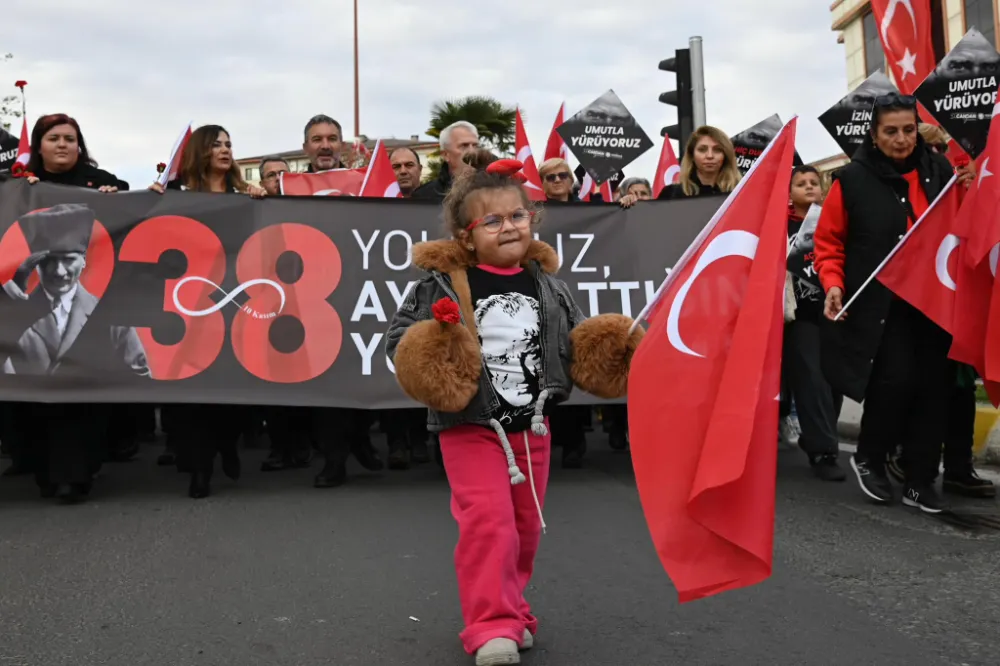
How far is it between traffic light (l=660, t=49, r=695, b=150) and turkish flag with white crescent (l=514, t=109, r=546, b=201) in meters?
1.53

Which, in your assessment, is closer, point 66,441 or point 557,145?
point 66,441

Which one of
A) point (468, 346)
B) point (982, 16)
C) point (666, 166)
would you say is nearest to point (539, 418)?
point (468, 346)

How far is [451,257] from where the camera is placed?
11.4 feet

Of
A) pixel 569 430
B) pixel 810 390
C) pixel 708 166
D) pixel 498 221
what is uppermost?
pixel 708 166

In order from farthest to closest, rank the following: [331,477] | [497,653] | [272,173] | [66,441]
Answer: [272,173], [331,477], [66,441], [497,653]

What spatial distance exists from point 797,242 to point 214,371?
3700 mm

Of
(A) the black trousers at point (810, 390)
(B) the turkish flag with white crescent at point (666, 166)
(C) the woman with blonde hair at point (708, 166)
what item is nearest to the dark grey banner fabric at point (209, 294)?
(C) the woman with blonde hair at point (708, 166)

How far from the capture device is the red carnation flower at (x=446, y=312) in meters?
3.17

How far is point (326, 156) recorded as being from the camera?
8.23 m

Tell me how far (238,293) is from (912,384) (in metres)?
3.75

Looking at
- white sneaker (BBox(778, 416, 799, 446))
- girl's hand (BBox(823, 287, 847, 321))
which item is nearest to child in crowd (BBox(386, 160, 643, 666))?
girl's hand (BBox(823, 287, 847, 321))

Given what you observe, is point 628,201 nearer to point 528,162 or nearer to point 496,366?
point 528,162

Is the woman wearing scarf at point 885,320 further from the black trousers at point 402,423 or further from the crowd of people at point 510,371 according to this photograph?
the black trousers at point 402,423

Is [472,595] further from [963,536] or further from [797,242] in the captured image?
[797,242]
